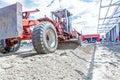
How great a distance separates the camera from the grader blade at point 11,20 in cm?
565

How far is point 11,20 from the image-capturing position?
577 centimetres

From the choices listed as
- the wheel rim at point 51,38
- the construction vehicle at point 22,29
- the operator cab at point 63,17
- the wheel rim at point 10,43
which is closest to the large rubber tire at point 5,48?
the wheel rim at point 10,43

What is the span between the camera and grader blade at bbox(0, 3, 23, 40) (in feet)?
18.5

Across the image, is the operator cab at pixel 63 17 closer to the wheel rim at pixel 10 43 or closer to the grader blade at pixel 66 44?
the grader blade at pixel 66 44

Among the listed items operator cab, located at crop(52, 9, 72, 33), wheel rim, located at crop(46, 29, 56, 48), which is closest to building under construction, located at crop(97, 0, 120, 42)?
operator cab, located at crop(52, 9, 72, 33)

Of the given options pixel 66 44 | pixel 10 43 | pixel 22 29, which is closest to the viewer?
pixel 22 29

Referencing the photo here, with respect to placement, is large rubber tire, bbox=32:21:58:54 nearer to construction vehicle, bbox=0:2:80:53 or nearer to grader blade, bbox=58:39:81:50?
construction vehicle, bbox=0:2:80:53

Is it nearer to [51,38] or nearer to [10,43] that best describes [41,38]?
[51,38]

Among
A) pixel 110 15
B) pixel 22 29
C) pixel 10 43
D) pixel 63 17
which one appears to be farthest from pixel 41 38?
pixel 110 15

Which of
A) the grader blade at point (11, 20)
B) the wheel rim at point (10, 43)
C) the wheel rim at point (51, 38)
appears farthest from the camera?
the wheel rim at point (10, 43)

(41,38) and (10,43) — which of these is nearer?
(41,38)

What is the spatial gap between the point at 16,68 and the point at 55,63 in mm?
1471

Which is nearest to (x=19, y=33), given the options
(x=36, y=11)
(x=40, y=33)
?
(x=40, y=33)

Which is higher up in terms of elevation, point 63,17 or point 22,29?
point 63,17
